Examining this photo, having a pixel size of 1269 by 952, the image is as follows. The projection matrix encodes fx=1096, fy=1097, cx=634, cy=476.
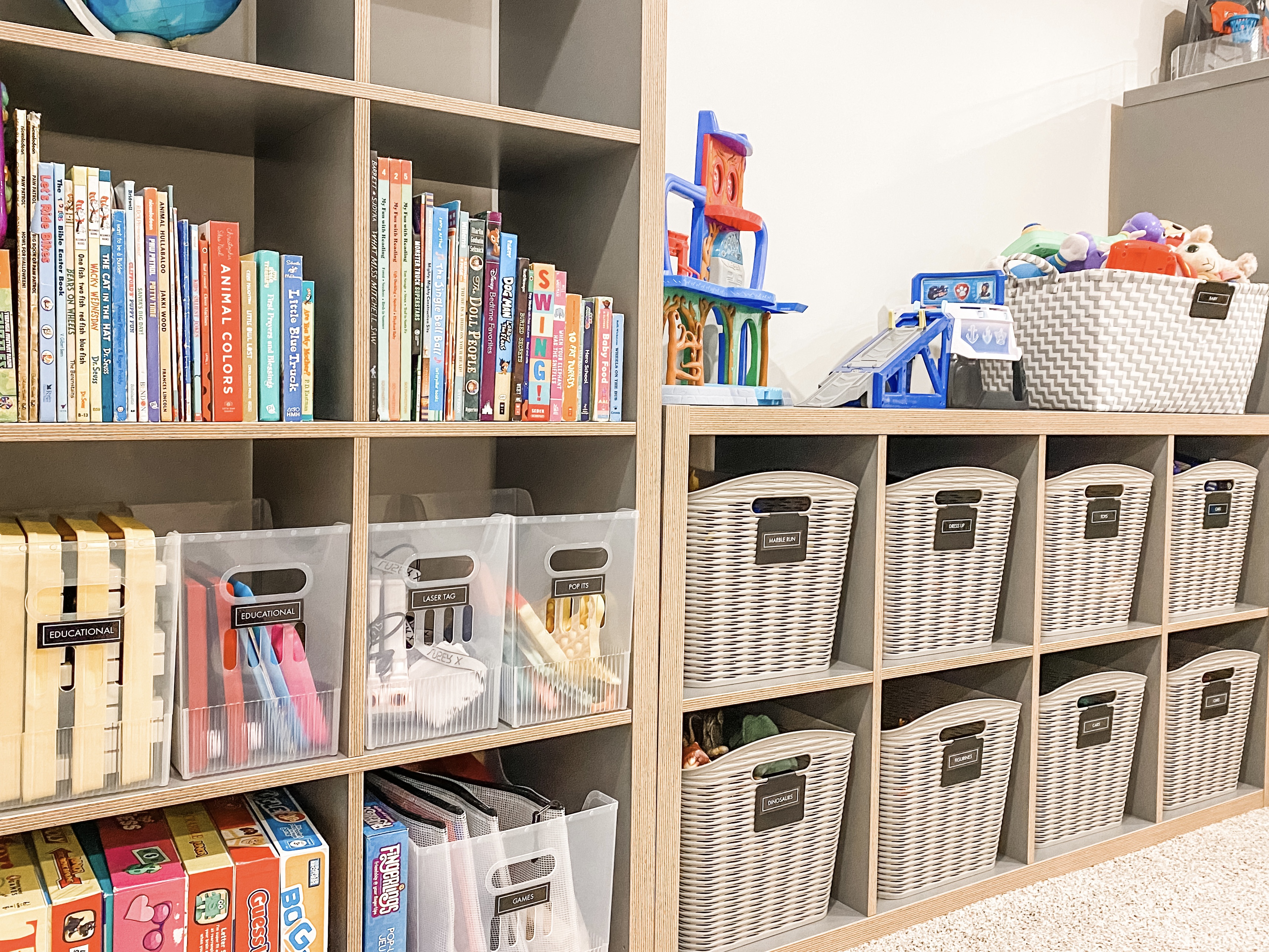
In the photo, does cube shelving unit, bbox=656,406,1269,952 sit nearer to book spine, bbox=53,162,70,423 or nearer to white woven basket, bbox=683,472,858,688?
white woven basket, bbox=683,472,858,688

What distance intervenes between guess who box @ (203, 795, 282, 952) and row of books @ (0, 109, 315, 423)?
1.53 feet

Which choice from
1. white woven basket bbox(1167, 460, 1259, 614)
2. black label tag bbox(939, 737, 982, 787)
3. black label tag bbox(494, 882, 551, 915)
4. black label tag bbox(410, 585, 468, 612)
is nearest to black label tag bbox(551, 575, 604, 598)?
black label tag bbox(410, 585, 468, 612)

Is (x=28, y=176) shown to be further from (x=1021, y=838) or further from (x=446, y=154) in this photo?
(x=1021, y=838)

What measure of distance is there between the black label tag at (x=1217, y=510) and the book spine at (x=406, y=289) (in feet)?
5.09

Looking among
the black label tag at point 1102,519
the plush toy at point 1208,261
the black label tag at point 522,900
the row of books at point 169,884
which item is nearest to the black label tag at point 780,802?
the black label tag at point 522,900

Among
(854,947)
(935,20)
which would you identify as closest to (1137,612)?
(854,947)

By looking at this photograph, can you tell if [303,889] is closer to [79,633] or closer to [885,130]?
[79,633]

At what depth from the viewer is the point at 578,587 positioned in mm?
1368

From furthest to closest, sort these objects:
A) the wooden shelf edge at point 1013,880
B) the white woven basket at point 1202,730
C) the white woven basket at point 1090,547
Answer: the white woven basket at point 1202,730 < the white woven basket at point 1090,547 < the wooden shelf edge at point 1013,880

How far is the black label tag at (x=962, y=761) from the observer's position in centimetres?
171

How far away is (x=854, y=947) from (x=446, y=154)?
1.26 meters

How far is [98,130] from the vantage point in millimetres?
1349

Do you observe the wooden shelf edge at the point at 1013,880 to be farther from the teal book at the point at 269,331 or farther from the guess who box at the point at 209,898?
the teal book at the point at 269,331

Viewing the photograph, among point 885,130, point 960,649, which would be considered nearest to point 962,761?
point 960,649
